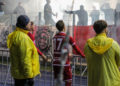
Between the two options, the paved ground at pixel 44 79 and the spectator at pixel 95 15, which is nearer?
the paved ground at pixel 44 79

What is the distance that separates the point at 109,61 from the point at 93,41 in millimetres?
371

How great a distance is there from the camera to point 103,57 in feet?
14.0

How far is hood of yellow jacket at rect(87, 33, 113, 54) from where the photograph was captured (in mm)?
4207

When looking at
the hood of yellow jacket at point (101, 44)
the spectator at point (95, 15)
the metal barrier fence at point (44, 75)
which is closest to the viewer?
the hood of yellow jacket at point (101, 44)

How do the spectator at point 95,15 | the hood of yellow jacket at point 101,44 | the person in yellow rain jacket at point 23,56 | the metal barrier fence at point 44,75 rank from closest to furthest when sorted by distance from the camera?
the hood of yellow jacket at point 101,44
the person in yellow rain jacket at point 23,56
the metal barrier fence at point 44,75
the spectator at point 95,15

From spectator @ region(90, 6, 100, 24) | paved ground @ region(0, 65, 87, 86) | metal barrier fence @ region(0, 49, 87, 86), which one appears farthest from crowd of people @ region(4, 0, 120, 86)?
spectator @ region(90, 6, 100, 24)

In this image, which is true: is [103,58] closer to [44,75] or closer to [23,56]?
[23,56]

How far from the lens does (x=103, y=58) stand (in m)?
4.28

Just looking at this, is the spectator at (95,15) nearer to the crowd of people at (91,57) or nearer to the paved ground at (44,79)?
the paved ground at (44,79)

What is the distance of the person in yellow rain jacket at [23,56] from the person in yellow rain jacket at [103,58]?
3.06ft

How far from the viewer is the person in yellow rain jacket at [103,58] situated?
4219 mm

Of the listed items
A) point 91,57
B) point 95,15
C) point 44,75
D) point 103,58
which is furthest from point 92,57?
point 95,15

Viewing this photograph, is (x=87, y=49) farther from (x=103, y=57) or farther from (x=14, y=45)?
(x=14, y=45)

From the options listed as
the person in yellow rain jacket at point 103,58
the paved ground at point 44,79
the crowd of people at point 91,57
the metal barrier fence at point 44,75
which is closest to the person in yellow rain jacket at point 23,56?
the crowd of people at point 91,57
